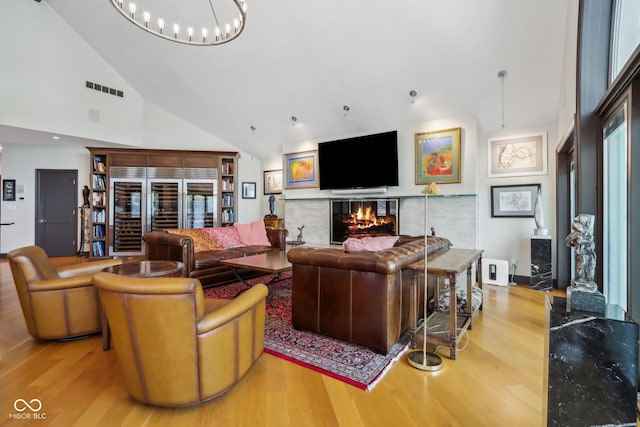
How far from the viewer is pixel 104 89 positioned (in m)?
6.03

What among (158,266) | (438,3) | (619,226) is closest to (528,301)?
(619,226)

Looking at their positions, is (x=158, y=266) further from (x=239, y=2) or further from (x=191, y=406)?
(x=239, y=2)

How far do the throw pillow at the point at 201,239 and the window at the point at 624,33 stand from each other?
4827 mm

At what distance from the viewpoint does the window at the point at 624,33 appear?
185cm

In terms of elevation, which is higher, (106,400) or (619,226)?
(619,226)

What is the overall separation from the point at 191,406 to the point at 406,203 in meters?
4.39

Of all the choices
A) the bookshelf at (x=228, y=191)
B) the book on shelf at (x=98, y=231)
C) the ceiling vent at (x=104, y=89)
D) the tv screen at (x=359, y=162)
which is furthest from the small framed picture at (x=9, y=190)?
the tv screen at (x=359, y=162)

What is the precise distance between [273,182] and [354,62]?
4034 mm

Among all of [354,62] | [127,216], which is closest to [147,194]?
[127,216]

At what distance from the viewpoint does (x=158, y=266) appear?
284cm

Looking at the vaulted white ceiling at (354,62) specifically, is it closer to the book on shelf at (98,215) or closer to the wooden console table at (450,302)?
the wooden console table at (450,302)

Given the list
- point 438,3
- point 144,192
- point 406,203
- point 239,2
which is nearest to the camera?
point 239,2

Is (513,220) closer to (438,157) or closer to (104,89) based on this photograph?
(438,157)

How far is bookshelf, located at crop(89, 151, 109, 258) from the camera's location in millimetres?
6371
